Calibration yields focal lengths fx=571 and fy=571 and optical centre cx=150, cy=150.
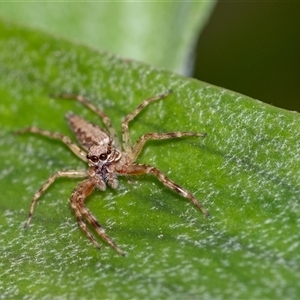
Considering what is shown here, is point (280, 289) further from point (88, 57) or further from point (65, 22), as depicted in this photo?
point (65, 22)

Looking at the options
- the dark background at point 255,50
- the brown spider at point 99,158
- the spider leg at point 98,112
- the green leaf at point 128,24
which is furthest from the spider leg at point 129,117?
the dark background at point 255,50

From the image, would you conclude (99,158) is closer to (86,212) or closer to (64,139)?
(64,139)

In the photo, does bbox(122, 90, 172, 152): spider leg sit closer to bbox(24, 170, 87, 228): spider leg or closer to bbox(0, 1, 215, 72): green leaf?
bbox(24, 170, 87, 228): spider leg

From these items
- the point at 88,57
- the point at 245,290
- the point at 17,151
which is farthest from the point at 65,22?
the point at 245,290

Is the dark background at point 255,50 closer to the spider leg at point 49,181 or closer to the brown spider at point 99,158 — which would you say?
the brown spider at point 99,158

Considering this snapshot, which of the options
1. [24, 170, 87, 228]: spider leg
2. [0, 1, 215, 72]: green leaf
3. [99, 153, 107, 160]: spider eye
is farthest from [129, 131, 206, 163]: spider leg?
[0, 1, 215, 72]: green leaf

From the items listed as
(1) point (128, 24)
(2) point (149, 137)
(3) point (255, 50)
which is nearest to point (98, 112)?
(2) point (149, 137)
